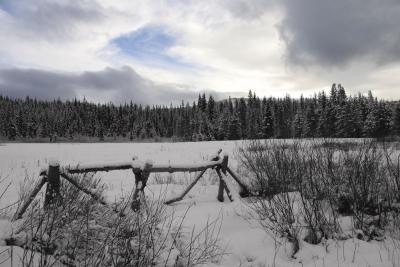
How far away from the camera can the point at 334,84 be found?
77.8 meters

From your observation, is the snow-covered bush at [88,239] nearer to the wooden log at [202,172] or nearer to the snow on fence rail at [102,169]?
the snow on fence rail at [102,169]

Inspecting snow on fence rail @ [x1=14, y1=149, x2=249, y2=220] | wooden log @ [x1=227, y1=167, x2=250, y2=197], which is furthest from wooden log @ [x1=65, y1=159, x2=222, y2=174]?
wooden log @ [x1=227, y1=167, x2=250, y2=197]

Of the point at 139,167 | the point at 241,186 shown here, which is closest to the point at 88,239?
the point at 139,167

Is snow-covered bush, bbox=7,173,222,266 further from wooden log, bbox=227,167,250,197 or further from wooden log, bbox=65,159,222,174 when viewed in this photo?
wooden log, bbox=227,167,250,197

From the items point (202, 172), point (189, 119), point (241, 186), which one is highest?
point (189, 119)

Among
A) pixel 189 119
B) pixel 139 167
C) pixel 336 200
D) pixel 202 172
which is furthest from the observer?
pixel 189 119

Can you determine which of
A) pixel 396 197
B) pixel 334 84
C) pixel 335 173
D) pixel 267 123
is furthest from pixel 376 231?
pixel 334 84

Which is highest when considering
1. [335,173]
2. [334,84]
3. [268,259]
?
[334,84]

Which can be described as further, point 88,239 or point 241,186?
point 241,186

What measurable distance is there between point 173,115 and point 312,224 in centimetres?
12818

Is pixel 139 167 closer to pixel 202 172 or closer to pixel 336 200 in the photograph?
pixel 202 172

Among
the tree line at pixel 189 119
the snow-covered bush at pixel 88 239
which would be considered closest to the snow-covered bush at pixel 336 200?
the snow-covered bush at pixel 88 239

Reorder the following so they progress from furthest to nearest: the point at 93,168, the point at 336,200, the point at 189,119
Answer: the point at 189,119 < the point at 93,168 < the point at 336,200

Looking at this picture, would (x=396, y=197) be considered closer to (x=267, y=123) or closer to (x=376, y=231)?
(x=376, y=231)
